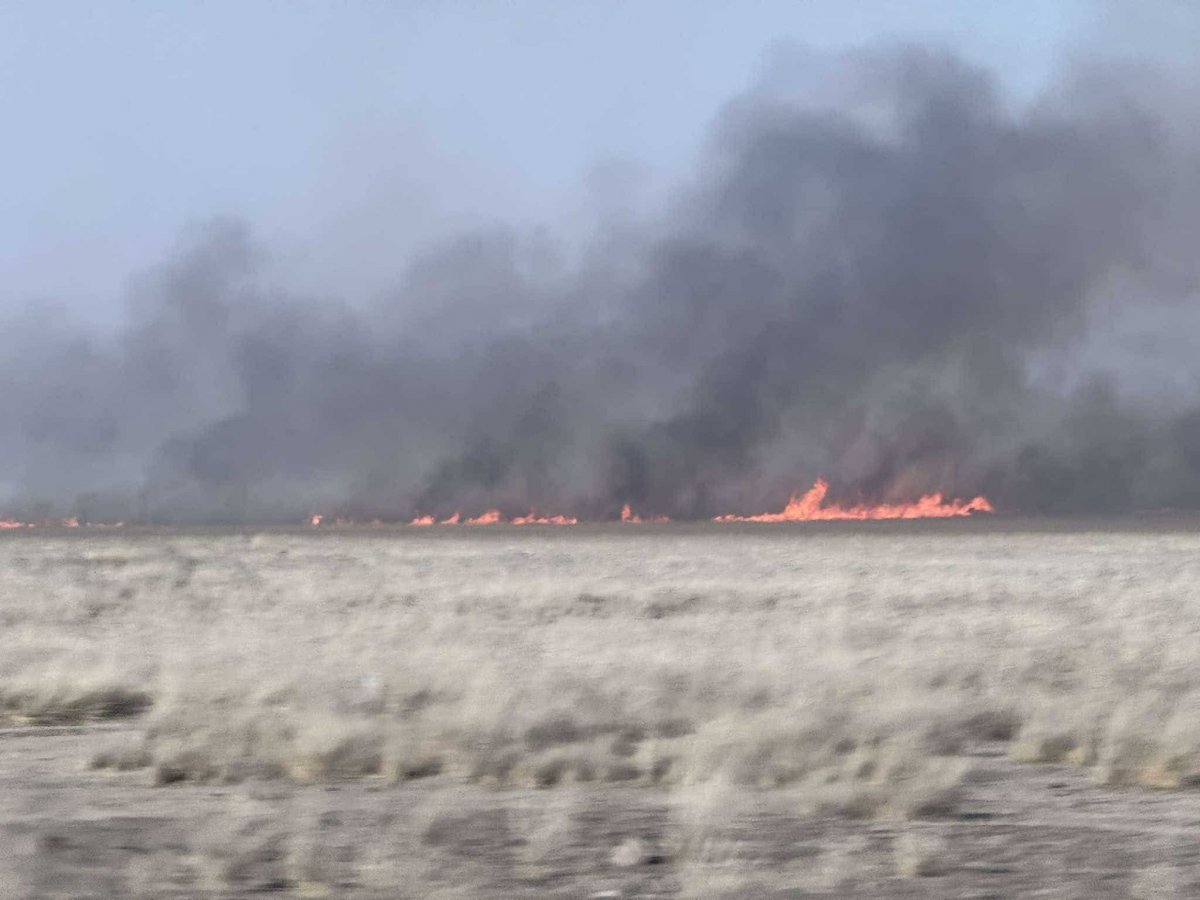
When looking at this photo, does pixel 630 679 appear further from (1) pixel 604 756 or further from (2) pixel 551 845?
(2) pixel 551 845

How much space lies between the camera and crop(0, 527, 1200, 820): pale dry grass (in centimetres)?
1146

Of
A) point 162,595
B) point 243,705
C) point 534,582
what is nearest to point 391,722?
point 243,705

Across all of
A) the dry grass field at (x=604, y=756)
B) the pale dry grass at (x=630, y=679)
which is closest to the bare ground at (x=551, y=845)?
the dry grass field at (x=604, y=756)

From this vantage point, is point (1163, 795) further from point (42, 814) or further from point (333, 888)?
point (42, 814)

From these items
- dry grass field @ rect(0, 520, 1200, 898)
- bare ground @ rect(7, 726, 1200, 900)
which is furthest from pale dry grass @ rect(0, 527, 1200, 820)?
bare ground @ rect(7, 726, 1200, 900)

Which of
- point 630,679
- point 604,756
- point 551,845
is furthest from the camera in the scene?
point 630,679

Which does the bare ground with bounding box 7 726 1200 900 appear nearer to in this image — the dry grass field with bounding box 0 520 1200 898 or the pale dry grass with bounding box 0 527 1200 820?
the dry grass field with bounding box 0 520 1200 898

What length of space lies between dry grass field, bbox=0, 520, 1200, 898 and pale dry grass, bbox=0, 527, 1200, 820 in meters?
0.05

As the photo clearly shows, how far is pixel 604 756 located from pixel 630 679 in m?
4.73

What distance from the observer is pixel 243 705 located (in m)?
14.0

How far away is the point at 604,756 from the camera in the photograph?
38.5 ft

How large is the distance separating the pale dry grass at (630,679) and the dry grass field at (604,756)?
0.05m

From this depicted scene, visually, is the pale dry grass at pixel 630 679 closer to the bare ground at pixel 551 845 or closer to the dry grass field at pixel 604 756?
the dry grass field at pixel 604 756

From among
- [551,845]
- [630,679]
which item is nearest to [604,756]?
[551,845]
